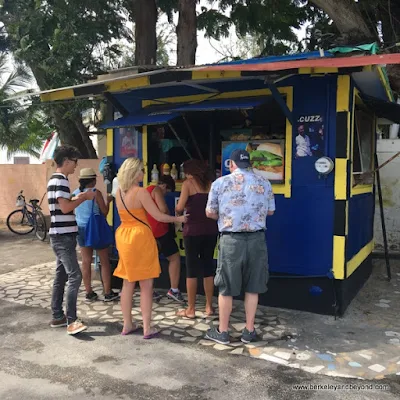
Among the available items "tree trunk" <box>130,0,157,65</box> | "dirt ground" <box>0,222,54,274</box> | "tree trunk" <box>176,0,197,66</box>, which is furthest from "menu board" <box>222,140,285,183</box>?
"tree trunk" <box>130,0,157,65</box>

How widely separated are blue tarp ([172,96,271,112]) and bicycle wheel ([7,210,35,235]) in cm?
747

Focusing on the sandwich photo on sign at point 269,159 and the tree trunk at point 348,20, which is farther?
the tree trunk at point 348,20

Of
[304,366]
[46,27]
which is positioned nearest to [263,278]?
[304,366]

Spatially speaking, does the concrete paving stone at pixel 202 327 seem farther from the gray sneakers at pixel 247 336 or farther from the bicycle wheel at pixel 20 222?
the bicycle wheel at pixel 20 222

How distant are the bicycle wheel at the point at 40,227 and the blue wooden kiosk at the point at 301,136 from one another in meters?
5.54

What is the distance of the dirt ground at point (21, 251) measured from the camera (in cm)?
759

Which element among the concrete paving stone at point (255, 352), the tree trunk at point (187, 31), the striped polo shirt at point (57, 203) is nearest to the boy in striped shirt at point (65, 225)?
the striped polo shirt at point (57, 203)

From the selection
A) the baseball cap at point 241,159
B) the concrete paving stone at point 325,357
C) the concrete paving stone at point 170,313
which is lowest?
the concrete paving stone at point 325,357

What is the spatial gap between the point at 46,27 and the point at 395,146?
282 inches

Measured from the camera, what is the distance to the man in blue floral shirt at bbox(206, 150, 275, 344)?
12.7 feet

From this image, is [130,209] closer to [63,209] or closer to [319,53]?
[63,209]

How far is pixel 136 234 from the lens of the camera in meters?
4.03

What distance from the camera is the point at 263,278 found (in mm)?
3986

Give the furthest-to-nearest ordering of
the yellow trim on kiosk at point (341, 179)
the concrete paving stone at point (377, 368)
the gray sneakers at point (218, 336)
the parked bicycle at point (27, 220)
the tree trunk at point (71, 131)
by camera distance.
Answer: the tree trunk at point (71, 131) < the parked bicycle at point (27, 220) < the yellow trim on kiosk at point (341, 179) < the gray sneakers at point (218, 336) < the concrete paving stone at point (377, 368)
